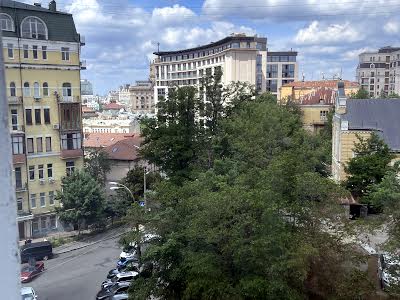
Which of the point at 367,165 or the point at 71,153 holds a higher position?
the point at 367,165

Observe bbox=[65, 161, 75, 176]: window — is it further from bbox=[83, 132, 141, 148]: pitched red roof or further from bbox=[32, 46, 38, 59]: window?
bbox=[83, 132, 141, 148]: pitched red roof

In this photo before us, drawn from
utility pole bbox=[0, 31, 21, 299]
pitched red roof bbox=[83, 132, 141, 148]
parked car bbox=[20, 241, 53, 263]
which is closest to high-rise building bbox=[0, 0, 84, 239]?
parked car bbox=[20, 241, 53, 263]

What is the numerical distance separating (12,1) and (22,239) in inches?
621

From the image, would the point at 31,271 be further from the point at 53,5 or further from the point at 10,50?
the point at 53,5

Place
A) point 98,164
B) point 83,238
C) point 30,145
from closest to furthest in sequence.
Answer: point 30,145
point 83,238
point 98,164

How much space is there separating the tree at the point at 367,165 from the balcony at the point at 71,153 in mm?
18534

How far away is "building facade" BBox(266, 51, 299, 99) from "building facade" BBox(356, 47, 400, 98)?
56.8 ft

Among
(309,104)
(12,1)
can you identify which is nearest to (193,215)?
(12,1)

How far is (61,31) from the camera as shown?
29.8 metres

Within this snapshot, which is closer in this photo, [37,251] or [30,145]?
[37,251]

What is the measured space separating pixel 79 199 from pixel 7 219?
25129 mm

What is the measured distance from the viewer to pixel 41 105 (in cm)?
2948

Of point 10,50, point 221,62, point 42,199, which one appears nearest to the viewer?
point 10,50

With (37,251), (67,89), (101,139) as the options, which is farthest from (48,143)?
(101,139)
